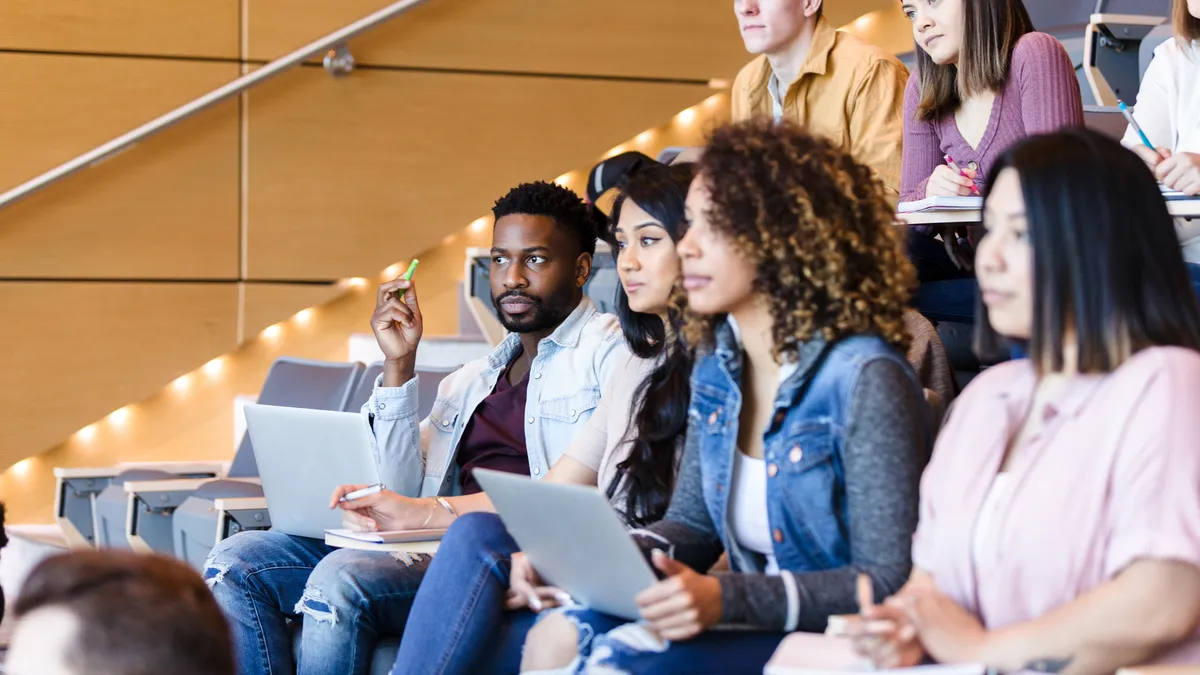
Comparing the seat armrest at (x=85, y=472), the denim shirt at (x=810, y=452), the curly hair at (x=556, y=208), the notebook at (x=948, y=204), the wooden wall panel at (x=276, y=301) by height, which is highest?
the notebook at (x=948, y=204)

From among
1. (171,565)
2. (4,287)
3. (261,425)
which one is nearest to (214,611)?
(171,565)

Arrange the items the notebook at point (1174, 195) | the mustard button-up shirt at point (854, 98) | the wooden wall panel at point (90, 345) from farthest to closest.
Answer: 1. the wooden wall panel at point (90, 345)
2. the mustard button-up shirt at point (854, 98)
3. the notebook at point (1174, 195)

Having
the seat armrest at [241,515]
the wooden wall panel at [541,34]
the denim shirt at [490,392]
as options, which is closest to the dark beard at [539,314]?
the denim shirt at [490,392]

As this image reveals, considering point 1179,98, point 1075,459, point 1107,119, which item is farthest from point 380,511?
point 1107,119

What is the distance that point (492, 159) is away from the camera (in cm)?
440

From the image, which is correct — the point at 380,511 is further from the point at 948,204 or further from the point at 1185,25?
the point at 1185,25

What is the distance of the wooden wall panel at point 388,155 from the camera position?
13.8 feet

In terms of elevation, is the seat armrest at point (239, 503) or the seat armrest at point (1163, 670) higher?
the seat armrest at point (1163, 670)

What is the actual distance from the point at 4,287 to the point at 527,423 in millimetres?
2266

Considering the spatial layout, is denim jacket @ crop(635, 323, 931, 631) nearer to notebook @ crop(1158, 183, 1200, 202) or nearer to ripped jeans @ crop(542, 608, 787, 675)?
ripped jeans @ crop(542, 608, 787, 675)

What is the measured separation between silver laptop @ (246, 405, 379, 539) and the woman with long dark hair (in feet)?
1.01

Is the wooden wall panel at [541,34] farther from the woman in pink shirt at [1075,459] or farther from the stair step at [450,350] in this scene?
the woman in pink shirt at [1075,459]

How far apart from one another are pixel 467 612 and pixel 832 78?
1454mm

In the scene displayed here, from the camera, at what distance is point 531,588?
167 cm
